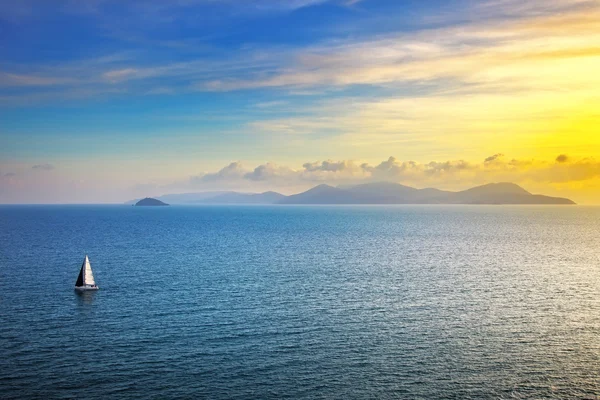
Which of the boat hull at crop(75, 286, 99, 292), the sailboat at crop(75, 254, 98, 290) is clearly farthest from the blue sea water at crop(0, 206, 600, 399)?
the sailboat at crop(75, 254, 98, 290)

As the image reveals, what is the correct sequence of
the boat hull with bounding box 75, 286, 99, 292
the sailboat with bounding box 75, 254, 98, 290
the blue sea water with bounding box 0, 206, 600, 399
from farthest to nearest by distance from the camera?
the sailboat with bounding box 75, 254, 98, 290
the boat hull with bounding box 75, 286, 99, 292
the blue sea water with bounding box 0, 206, 600, 399

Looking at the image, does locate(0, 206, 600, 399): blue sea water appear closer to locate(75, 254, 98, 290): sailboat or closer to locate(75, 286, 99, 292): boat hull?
locate(75, 286, 99, 292): boat hull

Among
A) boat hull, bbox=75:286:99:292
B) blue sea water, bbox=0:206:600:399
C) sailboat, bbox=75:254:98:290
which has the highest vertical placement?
sailboat, bbox=75:254:98:290

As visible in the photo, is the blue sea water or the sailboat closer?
the blue sea water

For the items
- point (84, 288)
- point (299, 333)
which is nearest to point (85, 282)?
point (84, 288)

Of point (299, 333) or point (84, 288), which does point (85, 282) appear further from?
point (299, 333)

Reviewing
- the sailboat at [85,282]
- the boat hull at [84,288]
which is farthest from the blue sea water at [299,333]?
the sailboat at [85,282]

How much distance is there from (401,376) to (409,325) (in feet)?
72.3

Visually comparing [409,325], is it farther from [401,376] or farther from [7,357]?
[7,357]

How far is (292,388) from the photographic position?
63500 mm

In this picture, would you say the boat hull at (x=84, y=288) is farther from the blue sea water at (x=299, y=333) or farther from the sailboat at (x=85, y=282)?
the blue sea water at (x=299, y=333)

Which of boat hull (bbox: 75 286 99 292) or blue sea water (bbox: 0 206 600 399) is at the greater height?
boat hull (bbox: 75 286 99 292)

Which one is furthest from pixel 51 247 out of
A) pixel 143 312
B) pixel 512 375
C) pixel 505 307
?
pixel 512 375

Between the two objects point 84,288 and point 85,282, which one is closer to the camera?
point 84,288
